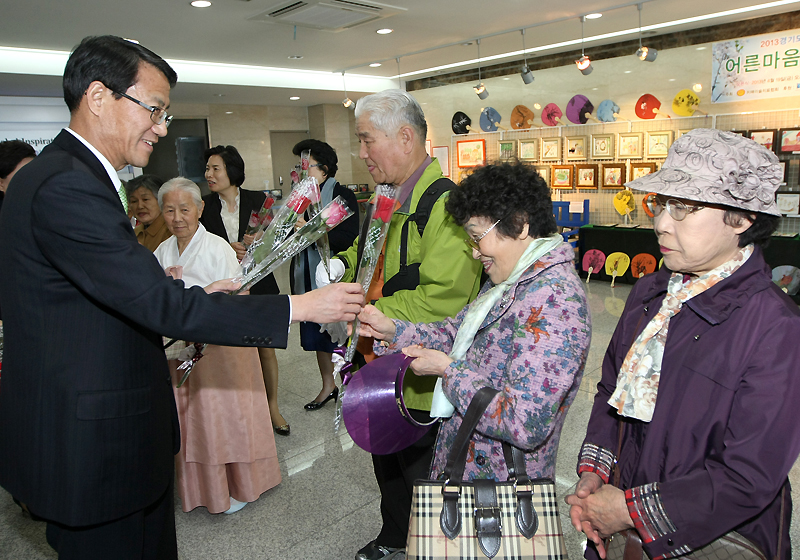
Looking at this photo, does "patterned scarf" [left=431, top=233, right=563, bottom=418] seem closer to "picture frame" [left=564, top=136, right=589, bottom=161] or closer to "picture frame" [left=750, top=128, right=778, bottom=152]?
"picture frame" [left=750, top=128, right=778, bottom=152]

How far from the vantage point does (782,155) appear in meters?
6.70

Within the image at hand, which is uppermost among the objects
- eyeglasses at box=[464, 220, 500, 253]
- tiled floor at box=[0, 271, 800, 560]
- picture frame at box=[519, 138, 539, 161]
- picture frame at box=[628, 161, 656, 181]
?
picture frame at box=[519, 138, 539, 161]

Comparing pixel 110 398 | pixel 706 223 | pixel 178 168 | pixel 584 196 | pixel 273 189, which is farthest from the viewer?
pixel 273 189

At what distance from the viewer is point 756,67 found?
694cm

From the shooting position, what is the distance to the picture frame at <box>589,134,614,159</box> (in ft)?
27.0

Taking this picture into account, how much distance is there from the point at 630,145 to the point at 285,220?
741 cm

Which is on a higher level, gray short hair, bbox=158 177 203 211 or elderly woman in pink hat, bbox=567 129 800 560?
gray short hair, bbox=158 177 203 211

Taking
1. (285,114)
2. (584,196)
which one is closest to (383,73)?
(285,114)

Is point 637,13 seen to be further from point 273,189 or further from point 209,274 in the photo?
point 273,189

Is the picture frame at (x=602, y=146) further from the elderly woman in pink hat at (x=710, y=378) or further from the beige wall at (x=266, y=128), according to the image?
the elderly woman in pink hat at (x=710, y=378)

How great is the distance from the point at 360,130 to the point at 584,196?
731 centimetres

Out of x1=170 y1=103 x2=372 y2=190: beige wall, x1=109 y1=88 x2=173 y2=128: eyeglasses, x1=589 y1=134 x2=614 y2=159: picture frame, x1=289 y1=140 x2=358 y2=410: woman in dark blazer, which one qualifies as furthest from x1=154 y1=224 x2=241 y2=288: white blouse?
x1=170 y1=103 x2=372 y2=190: beige wall

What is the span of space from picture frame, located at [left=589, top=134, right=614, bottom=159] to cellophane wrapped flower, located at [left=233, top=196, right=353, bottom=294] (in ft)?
24.5

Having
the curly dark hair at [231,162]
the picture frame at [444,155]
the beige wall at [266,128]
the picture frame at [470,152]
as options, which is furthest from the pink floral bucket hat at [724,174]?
the beige wall at [266,128]
